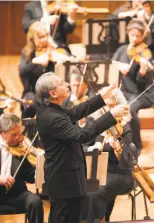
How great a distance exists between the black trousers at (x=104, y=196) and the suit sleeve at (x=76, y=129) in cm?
85

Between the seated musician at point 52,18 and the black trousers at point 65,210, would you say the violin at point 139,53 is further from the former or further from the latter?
the black trousers at point 65,210

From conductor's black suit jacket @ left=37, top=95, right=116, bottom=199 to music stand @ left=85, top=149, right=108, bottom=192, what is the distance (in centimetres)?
24

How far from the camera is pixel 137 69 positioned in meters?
5.00

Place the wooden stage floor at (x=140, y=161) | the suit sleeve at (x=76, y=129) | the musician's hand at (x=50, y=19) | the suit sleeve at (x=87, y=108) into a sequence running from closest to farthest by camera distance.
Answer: the suit sleeve at (x=76, y=129) → the suit sleeve at (x=87, y=108) → the wooden stage floor at (x=140, y=161) → the musician's hand at (x=50, y=19)

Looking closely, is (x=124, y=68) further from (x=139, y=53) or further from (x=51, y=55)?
(x=51, y=55)

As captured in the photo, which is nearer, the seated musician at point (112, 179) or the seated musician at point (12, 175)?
the seated musician at point (12, 175)

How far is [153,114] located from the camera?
17.3ft

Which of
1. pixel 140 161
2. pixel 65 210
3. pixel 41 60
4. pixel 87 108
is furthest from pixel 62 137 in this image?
pixel 41 60

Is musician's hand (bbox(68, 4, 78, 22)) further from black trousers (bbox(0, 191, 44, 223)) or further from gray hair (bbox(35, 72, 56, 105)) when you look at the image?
gray hair (bbox(35, 72, 56, 105))

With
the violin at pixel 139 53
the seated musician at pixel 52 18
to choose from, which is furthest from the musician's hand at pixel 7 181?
the seated musician at pixel 52 18

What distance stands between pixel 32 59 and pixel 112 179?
165 centimetres

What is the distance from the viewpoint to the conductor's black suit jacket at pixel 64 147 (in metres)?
2.92

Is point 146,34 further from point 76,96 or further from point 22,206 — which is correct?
point 22,206

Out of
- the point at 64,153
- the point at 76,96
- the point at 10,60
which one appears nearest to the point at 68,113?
the point at 64,153
